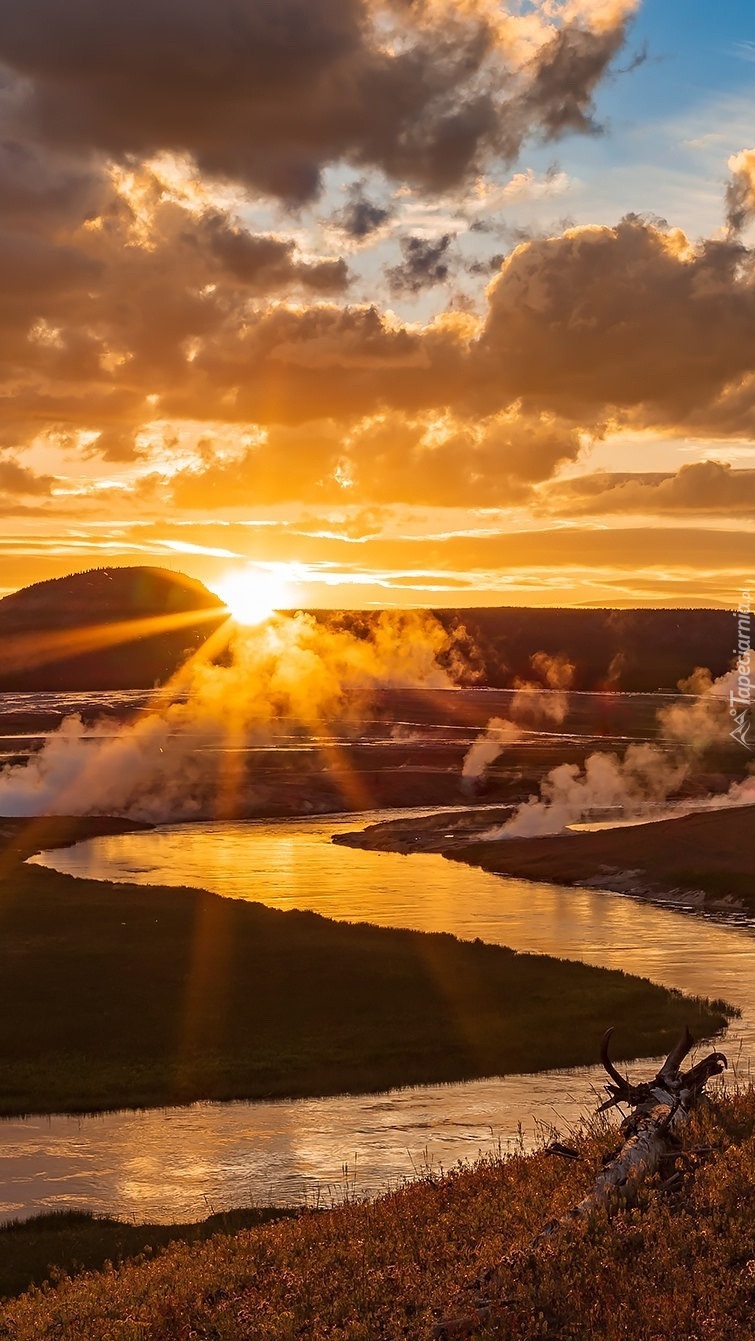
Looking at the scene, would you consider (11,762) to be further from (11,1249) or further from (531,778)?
(11,1249)

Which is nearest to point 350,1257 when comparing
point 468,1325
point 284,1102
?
point 468,1325

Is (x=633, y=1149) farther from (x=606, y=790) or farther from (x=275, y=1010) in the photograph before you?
(x=606, y=790)

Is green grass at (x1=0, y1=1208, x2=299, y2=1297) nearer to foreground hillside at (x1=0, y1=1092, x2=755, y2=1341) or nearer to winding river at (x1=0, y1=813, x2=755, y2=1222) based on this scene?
winding river at (x1=0, y1=813, x2=755, y2=1222)

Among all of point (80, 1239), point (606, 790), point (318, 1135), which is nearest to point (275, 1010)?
point (318, 1135)

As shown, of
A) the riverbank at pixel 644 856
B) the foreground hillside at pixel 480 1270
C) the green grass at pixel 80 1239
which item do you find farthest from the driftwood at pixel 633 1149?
the riverbank at pixel 644 856

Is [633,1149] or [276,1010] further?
[276,1010]

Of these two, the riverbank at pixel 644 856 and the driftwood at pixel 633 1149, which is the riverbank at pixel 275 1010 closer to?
the driftwood at pixel 633 1149
